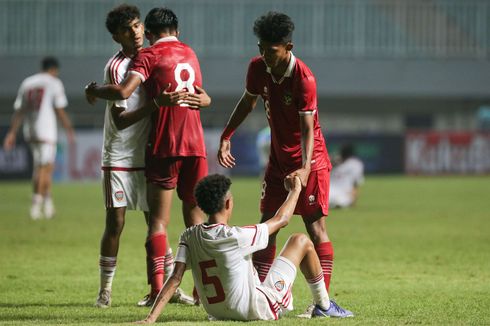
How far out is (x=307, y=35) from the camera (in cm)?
3669

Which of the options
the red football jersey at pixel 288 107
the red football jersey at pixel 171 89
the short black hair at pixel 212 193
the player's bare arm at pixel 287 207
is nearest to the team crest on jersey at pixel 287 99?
the red football jersey at pixel 288 107

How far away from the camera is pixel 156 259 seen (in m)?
8.12

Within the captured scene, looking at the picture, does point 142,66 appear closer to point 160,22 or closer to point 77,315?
point 160,22

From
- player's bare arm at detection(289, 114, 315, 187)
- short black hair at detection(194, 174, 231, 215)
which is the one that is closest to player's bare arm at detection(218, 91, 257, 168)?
player's bare arm at detection(289, 114, 315, 187)

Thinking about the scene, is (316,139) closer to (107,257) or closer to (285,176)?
(285,176)

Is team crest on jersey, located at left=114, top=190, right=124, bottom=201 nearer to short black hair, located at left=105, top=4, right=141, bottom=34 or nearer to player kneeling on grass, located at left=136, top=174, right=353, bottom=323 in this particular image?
short black hair, located at left=105, top=4, right=141, bottom=34

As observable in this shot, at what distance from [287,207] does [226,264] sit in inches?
23.1

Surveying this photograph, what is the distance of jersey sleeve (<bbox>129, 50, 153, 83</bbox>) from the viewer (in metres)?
7.79

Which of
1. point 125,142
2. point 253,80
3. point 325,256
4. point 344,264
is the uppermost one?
point 253,80

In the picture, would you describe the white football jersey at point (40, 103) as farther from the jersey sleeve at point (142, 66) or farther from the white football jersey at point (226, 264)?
the white football jersey at point (226, 264)

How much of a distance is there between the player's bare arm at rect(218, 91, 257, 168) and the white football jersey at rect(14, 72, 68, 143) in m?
8.94

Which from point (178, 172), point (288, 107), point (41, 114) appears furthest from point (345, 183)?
point (288, 107)

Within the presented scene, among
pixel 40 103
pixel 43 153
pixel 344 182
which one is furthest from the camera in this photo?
pixel 344 182

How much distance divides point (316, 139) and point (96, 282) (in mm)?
3028
